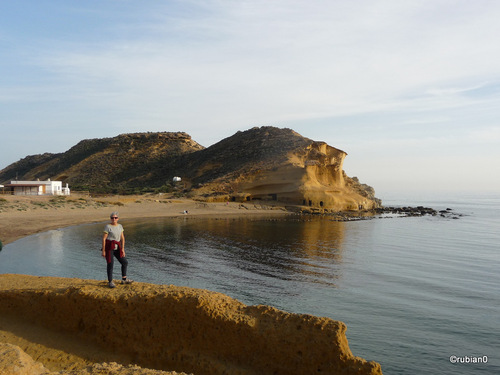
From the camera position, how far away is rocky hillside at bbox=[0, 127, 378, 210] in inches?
2391

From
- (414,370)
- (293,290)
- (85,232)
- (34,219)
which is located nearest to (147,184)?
(34,219)

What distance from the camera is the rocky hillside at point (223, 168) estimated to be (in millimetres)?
60719

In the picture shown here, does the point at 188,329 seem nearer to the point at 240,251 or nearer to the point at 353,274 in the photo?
the point at 353,274

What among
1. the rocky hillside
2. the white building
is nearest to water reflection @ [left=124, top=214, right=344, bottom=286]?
the rocky hillside

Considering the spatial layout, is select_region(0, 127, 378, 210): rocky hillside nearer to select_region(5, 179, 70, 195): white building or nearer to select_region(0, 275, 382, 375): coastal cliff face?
select_region(5, 179, 70, 195): white building

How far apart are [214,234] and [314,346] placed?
25126mm

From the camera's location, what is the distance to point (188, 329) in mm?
7102

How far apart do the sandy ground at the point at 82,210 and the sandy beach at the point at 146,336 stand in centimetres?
1864

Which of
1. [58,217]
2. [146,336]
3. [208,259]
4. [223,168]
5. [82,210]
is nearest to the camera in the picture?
[146,336]

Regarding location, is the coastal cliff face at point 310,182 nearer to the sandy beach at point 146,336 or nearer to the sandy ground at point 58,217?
the sandy ground at point 58,217

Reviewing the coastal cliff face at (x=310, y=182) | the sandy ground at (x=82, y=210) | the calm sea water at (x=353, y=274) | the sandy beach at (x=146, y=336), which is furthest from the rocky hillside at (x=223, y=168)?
the sandy beach at (x=146, y=336)

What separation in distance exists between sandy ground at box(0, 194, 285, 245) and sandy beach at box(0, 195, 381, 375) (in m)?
18.6

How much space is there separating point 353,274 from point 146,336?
41.0ft

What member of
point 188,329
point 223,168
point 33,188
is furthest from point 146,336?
point 223,168
